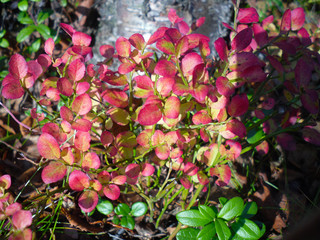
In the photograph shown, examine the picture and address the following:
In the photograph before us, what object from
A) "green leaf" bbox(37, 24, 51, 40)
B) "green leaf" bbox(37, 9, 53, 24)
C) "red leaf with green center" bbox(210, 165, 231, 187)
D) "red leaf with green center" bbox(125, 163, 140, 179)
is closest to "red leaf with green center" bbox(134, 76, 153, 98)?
"red leaf with green center" bbox(125, 163, 140, 179)

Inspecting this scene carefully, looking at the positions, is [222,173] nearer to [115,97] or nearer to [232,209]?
→ [232,209]

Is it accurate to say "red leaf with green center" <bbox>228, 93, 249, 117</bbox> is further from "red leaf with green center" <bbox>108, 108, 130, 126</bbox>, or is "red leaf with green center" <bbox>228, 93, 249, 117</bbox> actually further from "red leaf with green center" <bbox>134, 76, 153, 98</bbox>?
"red leaf with green center" <bbox>108, 108, 130, 126</bbox>

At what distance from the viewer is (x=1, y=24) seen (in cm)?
182

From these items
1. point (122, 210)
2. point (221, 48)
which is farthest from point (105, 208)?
point (221, 48)

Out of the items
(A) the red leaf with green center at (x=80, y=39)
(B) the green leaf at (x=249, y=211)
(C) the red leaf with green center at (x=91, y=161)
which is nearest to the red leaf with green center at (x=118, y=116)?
(C) the red leaf with green center at (x=91, y=161)

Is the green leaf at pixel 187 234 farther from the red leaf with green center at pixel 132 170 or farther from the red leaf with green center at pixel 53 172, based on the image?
the red leaf with green center at pixel 53 172

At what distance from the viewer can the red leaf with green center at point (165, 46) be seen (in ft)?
2.56

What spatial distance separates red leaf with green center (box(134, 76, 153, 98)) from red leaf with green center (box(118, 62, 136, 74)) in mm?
40

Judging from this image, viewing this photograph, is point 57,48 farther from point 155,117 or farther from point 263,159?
point 263,159

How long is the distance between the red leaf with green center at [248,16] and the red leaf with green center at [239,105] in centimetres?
30

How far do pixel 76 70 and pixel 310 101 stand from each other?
783 millimetres

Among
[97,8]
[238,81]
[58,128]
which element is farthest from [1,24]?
[238,81]

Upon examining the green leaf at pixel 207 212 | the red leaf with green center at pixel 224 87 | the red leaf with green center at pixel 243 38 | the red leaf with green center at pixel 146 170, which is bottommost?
the green leaf at pixel 207 212

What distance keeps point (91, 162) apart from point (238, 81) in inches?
21.8
